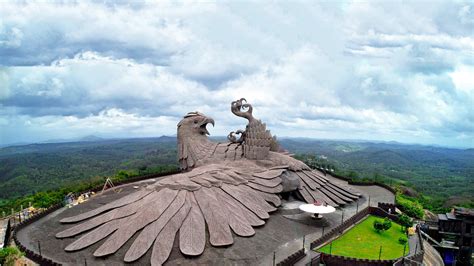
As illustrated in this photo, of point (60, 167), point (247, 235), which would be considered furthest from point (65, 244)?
point (60, 167)

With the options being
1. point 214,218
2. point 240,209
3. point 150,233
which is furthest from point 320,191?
point 150,233

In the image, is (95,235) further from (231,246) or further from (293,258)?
(293,258)

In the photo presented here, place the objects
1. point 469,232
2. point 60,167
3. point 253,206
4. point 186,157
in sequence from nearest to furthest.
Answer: point 253,206 < point 469,232 < point 186,157 < point 60,167

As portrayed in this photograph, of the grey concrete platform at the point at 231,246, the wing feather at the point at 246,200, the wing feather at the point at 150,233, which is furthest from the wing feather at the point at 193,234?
the wing feather at the point at 246,200

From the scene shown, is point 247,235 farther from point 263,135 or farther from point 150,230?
point 263,135

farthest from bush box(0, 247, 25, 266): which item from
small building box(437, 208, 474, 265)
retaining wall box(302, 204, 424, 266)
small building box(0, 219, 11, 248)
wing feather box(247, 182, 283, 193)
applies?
small building box(437, 208, 474, 265)

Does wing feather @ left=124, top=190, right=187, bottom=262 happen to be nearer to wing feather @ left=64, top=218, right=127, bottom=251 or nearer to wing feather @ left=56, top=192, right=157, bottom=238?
wing feather @ left=56, top=192, right=157, bottom=238
